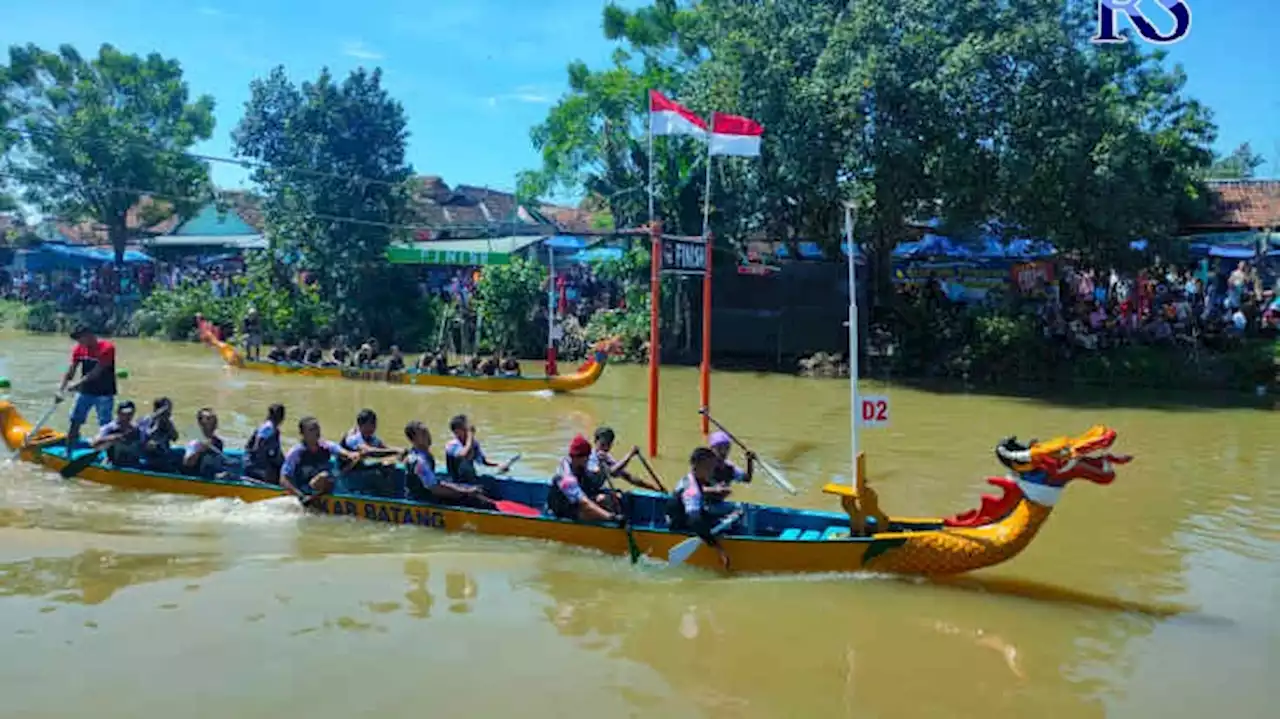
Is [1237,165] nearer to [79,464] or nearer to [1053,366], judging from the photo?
[1053,366]

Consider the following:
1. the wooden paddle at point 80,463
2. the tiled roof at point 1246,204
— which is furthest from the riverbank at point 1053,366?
the wooden paddle at point 80,463

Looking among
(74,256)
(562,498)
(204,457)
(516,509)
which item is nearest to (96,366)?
(204,457)

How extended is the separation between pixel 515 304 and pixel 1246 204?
64.7ft

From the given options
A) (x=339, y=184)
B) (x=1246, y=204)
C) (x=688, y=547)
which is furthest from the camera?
(x=339, y=184)

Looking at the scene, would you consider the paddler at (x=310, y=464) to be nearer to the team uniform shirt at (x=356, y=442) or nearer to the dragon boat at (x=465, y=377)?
the team uniform shirt at (x=356, y=442)

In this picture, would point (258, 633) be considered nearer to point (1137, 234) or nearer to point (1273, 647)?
point (1273, 647)

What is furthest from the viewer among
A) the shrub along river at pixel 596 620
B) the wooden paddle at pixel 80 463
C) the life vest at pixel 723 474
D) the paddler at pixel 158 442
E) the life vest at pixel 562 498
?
the wooden paddle at pixel 80 463

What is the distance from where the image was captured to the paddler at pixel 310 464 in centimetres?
1059

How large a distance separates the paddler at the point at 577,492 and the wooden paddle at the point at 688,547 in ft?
2.02

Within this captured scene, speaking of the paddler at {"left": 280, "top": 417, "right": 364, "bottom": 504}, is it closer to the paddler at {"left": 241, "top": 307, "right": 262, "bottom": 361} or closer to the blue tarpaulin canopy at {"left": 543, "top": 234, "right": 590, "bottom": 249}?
the paddler at {"left": 241, "top": 307, "right": 262, "bottom": 361}

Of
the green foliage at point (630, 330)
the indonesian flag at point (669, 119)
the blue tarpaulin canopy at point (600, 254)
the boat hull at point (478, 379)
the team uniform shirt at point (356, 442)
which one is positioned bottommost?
the team uniform shirt at point (356, 442)

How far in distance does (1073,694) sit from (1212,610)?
2580 millimetres

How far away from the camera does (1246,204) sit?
26.3 meters

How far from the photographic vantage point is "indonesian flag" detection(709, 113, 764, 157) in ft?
47.6
